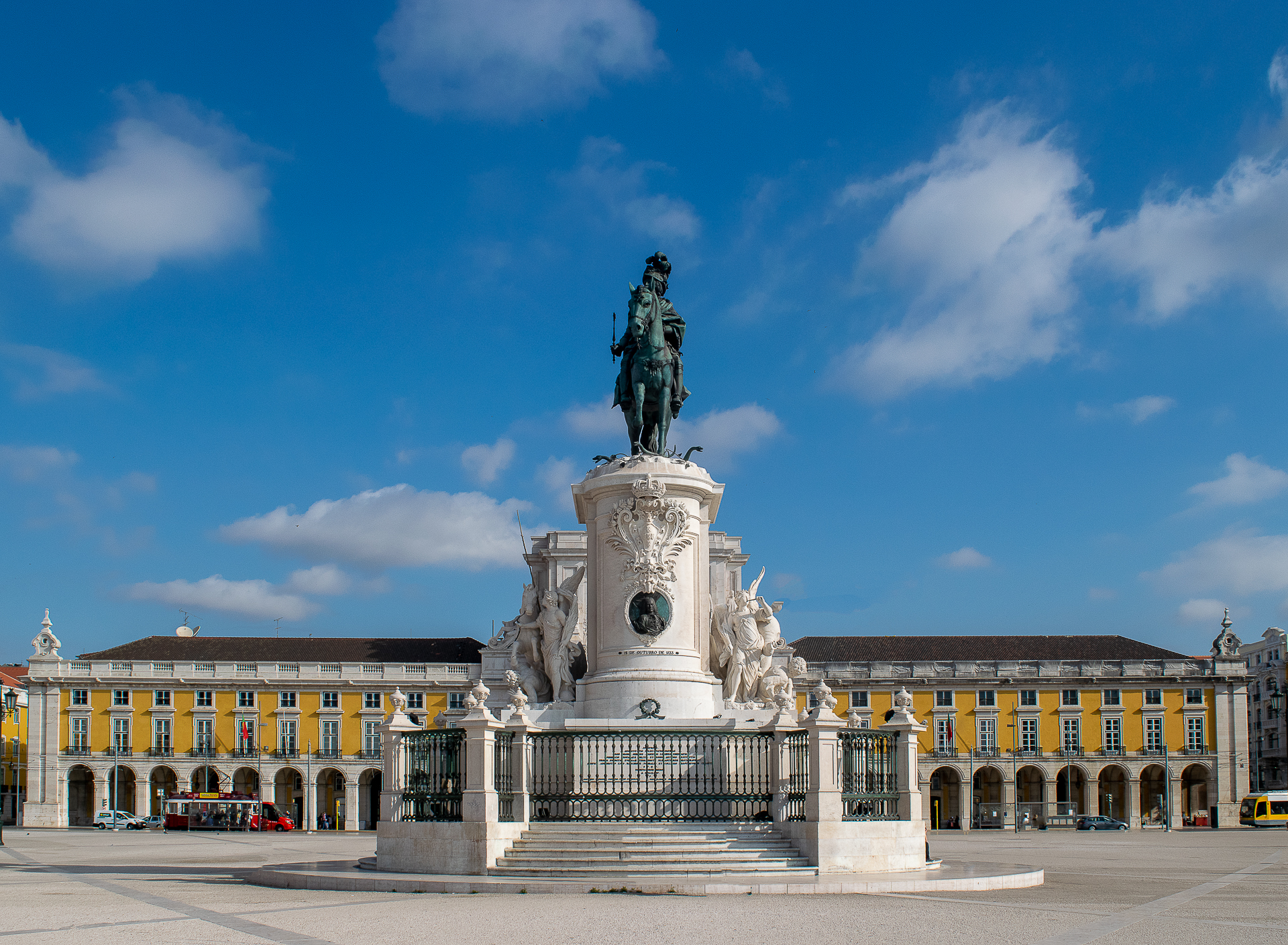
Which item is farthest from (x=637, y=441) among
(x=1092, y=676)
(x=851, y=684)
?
(x=1092, y=676)

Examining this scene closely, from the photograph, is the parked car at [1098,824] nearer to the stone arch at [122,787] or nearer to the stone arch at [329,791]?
the stone arch at [329,791]

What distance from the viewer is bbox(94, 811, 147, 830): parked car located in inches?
2717

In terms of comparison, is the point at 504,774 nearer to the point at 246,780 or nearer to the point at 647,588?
the point at 647,588

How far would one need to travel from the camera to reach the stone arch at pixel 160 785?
261 feet

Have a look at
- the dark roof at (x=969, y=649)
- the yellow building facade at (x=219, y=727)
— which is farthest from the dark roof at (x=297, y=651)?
the dark roof at (x=969, y=649)

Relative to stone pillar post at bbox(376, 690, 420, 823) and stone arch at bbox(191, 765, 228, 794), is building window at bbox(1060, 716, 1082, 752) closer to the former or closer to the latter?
stone arch at bbox(191, 765, 228, 794)

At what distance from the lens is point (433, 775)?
59.5 ft

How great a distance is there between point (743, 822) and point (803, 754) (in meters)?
1.21

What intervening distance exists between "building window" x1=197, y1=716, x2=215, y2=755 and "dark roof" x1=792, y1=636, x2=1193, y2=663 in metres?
35.4

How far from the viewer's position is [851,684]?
80375 millimetres

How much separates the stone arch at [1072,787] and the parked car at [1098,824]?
11.1 meters

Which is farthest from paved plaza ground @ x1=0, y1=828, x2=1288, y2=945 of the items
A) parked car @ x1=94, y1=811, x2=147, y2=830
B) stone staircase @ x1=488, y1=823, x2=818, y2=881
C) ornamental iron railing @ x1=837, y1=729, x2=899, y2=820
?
parked car @ x1=94, y1=811, x2=147, y2=830

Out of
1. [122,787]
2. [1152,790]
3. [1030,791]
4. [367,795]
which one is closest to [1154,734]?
[1152,790]

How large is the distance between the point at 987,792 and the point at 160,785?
49.6 metres
